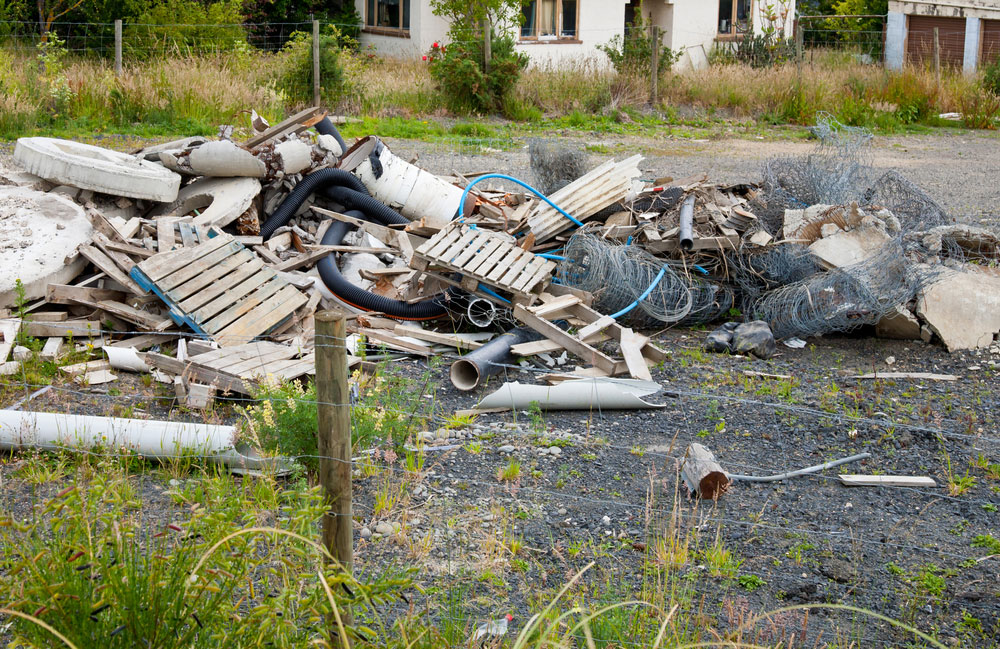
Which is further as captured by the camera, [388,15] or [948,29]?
[948,29]

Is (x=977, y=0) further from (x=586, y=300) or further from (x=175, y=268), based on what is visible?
(x=175, y=268)

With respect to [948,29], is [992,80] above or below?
below

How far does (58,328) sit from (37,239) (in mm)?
959

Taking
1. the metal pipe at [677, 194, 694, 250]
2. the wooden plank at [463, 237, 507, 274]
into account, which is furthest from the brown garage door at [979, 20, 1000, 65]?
the wooden plank at [463, 237, 507, 274]

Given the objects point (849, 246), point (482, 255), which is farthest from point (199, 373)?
point (849, 246)

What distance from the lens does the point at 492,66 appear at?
17.4 metres

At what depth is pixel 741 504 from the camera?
14.5ft

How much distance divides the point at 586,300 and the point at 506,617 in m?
4.14

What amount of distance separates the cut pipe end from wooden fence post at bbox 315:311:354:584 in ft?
10.1

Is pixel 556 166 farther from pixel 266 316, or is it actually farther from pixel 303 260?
pixel 266 316

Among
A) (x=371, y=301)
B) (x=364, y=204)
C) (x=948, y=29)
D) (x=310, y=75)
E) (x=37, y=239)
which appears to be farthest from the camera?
(x=948, y=29)

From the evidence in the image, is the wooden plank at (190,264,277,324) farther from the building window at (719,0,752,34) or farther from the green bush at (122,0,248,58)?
the building window at (719,0,752,34)

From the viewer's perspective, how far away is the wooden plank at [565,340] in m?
6.22

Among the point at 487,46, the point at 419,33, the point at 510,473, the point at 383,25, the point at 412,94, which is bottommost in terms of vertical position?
the point at 510,473
